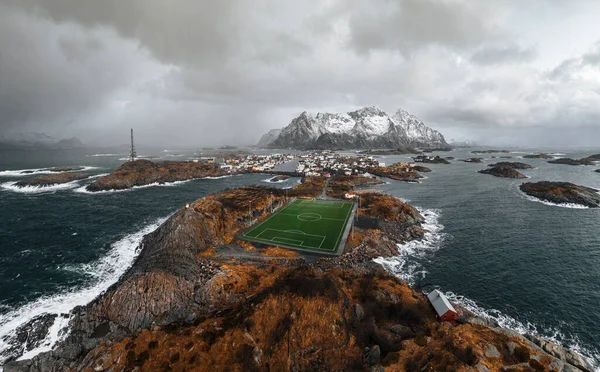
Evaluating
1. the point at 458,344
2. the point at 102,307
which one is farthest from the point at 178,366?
the point at 458,344

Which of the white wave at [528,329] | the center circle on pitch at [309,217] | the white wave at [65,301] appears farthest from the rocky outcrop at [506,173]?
the white wave at [65,301]

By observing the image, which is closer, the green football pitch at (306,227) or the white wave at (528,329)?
the white wave at (528,329)

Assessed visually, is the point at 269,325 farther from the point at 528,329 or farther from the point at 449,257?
the point at 449,257

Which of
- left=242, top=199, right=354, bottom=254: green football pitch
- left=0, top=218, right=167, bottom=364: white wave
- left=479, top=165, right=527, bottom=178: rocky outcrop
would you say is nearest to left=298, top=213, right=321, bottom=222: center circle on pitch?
left=242, top=199, right=354, bottom=254: green football pitch

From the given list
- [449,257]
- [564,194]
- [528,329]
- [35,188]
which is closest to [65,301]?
[528,329]

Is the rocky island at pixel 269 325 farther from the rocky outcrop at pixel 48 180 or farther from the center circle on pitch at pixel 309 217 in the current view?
the rocky outcrop at pixel 48 180

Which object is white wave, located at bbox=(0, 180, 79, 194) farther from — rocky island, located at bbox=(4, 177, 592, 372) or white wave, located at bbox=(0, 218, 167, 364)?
rocky island, located at bbox=(4, 177, 592, 372)

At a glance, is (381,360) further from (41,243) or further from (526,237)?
(41,243)
